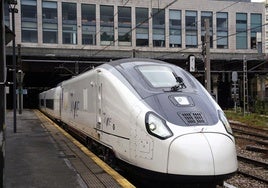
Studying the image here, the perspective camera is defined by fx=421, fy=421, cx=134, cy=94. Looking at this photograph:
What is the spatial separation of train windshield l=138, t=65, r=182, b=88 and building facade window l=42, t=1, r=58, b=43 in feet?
158

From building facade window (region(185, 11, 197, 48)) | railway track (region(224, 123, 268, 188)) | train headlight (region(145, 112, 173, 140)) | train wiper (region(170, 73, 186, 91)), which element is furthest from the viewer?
building facade window (region(185, 11, 197, 48))

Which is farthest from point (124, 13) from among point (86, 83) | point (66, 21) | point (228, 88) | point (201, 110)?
point (201, 110)

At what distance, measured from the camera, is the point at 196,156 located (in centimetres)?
594

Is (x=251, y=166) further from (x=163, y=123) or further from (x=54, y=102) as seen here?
(x=54, y=102)

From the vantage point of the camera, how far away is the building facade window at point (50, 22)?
53.9 meters

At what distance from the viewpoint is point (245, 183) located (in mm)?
9438

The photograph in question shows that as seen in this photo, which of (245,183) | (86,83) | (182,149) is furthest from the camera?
(86,83)

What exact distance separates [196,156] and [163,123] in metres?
0.71

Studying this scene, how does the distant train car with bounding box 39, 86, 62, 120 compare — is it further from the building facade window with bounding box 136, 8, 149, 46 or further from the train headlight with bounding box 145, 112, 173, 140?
the building facade window with bounding box 136, 8, 149, 46

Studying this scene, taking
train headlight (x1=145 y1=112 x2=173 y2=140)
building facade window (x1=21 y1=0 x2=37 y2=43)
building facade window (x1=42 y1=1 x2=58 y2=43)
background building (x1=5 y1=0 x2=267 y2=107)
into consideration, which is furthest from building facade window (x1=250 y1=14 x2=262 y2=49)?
train headlight (x1=145 y1=112 x2=173 y2=140)

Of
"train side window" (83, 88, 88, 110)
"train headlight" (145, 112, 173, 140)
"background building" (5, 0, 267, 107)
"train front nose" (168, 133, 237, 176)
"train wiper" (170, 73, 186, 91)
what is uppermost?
"background building" (5, 0, 267, 107)

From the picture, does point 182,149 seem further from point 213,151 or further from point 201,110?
point 201,110

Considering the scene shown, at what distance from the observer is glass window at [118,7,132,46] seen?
185 feet

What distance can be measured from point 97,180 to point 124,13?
52033 mm
